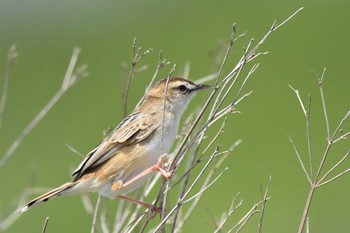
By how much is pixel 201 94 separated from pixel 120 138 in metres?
5.86

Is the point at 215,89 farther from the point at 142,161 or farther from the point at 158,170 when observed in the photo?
the point at 142,161

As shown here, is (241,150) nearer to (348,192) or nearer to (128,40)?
(348,192)

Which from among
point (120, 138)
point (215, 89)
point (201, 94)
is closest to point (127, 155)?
point (120, 138)

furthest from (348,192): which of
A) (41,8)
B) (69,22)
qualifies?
(41,8)

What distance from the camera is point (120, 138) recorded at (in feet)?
18.3

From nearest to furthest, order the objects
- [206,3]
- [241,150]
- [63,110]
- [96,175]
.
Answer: [96,175] < [241,150] < [63,110] < [206,3]

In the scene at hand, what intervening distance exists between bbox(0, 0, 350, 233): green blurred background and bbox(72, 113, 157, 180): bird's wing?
2.73 meters

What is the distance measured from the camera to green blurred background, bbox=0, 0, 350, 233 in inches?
423

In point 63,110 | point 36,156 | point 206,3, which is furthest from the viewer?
point 206,3

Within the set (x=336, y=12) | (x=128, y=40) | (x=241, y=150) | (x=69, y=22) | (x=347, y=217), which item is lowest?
(x=347, y=217)

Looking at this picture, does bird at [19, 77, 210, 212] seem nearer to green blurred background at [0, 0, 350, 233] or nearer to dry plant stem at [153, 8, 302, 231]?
dry plant stem at [153, 8, 302, 231]

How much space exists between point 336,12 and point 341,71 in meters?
2.39

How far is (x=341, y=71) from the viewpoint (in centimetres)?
1328

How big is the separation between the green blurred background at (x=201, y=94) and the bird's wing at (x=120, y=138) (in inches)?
107
